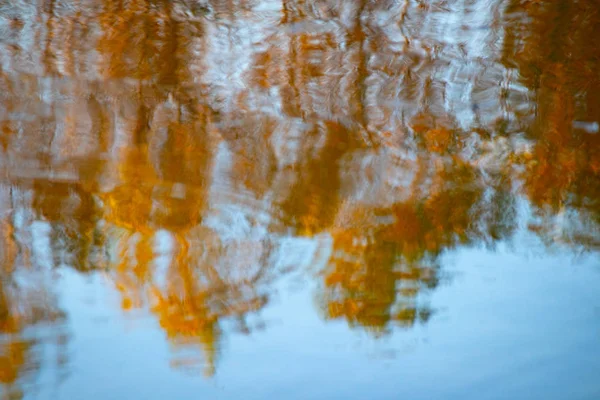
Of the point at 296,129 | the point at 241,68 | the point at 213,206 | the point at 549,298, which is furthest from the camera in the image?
the point at 241,68

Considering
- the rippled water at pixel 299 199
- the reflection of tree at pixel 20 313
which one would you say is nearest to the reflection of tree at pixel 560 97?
the rippled water at pixel 299 199

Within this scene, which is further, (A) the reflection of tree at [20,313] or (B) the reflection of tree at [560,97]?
(B) the reflection of tree at [560,97]

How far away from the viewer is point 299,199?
1180 millimetres

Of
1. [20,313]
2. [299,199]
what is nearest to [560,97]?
[299,199]

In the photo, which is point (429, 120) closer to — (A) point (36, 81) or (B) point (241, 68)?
(B) point (241, 68)

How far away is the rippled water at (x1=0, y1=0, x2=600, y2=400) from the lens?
0.97m

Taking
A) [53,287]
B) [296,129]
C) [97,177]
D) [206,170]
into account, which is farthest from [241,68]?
[53,287]

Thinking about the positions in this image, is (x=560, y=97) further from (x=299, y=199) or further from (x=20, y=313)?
(x=20, y=313)

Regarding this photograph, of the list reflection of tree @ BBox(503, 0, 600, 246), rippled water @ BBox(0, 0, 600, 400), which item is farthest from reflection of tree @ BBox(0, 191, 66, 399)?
reflection of tree @ BBox(503, 0, 600, 246)

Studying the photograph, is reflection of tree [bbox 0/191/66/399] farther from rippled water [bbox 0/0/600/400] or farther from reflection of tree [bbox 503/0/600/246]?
reflection of tree [bbox 503/0/600/246]

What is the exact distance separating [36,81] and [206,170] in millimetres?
474

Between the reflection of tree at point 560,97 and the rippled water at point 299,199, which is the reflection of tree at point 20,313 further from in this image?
the reflection of tree at point 560,97

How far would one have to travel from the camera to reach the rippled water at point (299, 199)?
0.97 metres

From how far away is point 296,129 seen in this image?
1.32 meters
